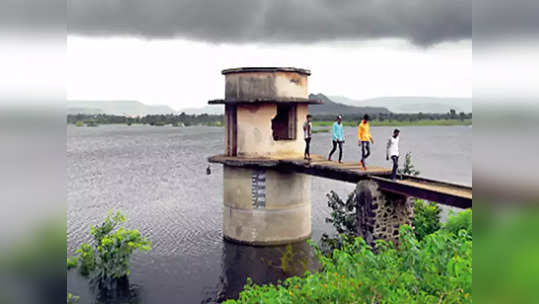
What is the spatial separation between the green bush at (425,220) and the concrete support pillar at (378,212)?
316cm

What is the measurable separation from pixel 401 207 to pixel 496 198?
13.2 metres

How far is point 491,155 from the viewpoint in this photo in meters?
1.65

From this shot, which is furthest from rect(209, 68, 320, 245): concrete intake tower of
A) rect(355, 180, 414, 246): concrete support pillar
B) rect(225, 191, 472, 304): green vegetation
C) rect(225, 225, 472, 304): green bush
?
rect(225, 225, 472, 304): green bush

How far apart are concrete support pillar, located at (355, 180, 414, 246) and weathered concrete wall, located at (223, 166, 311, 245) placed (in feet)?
19.5

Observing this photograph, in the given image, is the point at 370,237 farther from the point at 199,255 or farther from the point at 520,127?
the point at 520,127

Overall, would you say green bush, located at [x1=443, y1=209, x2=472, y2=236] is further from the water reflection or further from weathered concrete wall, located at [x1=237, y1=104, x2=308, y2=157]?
weathered concrete wall, located at [x1=237, y1=104, x2=308, y2=157]

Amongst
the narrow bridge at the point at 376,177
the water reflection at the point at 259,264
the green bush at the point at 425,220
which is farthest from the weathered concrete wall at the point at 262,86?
the green bush at the point at 425,220

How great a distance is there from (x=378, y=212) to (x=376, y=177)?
1023 millimetres

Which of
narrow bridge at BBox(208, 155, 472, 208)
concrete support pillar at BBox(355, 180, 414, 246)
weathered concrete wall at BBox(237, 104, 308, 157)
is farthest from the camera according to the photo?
weathered concrete wall at BBox(237, 104, 308, 157)

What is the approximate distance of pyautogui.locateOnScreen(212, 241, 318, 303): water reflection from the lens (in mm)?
16312

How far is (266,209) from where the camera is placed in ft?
64.7

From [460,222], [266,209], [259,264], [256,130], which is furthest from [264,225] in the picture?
[460,222]

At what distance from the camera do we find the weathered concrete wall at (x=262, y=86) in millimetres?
19547

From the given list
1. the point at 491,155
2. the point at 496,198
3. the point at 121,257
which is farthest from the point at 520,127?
the point at 121,257
